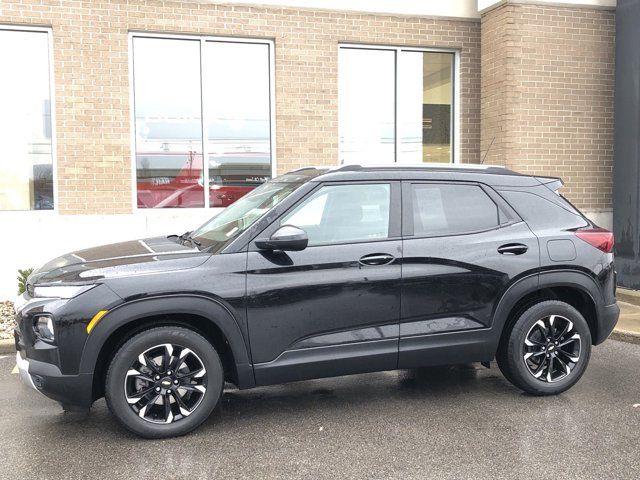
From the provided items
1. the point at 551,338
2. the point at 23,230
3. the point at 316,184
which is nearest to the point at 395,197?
the point at 316,184

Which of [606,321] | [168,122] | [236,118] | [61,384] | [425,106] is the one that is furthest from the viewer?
[425,106]

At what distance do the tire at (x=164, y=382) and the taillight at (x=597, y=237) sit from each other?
9.73 ft

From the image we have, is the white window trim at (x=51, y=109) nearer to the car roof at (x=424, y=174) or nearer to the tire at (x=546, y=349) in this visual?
the car roof at (x=424, y=174)

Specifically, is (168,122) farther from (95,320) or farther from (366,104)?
(95,320)

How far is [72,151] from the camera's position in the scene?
8648 millimetres

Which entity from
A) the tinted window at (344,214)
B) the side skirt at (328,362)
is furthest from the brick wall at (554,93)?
the side skirt at (328,362)

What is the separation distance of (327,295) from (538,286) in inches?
66.0

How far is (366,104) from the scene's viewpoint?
1002 centimetres

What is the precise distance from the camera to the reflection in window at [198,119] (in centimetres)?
909

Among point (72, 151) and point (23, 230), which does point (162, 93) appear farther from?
point (23, 230)

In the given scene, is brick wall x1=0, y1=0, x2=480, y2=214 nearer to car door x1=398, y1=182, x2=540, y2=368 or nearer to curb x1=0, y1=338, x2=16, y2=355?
curb x1=0, y1=338, x2=16, y2=355

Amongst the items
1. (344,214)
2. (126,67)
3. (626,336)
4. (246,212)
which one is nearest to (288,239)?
(344,214)

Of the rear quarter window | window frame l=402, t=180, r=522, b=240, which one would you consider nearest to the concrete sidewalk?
the rear quarter window

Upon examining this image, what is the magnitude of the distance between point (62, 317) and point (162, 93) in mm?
5822
